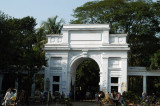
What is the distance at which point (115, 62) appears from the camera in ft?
105

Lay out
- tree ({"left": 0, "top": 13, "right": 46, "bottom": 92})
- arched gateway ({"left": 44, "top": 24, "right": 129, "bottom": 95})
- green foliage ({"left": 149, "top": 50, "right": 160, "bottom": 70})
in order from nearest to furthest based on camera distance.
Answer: tree ({"left": 0, "top": 13, "right": 46, "bottom": 92}) < green foliage ({"left": 149, "top": 50, "right": 160, "bottom": 70}) < arched gateway ({"left": 44, "top": 24, "right": 129, "bottom": 95})

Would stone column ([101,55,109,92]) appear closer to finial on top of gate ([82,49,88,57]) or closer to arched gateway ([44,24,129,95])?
arched gateway ([44,24,129,95])

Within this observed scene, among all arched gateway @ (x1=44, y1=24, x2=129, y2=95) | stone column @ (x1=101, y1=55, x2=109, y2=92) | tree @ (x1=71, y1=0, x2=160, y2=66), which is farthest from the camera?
tree @ (x1=71, y1=0, x2=160, y2=66)

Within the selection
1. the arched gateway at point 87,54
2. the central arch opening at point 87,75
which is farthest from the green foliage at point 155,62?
the central arch opening at point 87,75

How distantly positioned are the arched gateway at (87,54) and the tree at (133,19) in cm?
629

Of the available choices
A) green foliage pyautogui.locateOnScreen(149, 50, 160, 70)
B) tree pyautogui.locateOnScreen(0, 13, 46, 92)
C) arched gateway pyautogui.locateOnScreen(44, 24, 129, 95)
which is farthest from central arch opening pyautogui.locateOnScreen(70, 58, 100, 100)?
green foliage pyautogui.locateOnScreen(149, 50, 160, 70)

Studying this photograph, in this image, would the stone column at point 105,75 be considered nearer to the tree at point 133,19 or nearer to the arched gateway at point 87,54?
the arched gateway at point 87,54

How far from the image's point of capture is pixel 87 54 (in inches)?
1275

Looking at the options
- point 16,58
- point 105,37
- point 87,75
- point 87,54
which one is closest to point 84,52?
point 87,54

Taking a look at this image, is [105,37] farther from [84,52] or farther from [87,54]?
[84,52]

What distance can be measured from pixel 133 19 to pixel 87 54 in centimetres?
1137

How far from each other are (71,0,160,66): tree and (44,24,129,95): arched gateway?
20.7 ft

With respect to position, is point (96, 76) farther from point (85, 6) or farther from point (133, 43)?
point (85, 6)

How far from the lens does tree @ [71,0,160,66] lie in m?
37.8
